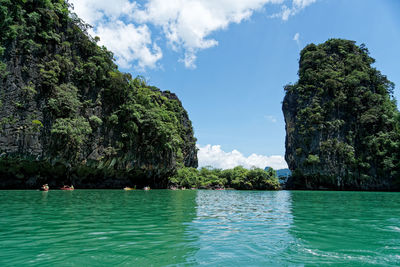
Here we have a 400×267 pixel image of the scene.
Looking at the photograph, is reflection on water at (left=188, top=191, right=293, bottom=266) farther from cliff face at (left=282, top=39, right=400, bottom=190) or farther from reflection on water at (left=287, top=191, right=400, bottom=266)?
cliff face at (left=282, top=39, right=400, bottom=190)

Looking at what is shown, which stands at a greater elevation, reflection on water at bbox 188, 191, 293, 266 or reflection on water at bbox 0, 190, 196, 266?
reflection on water at bbox 188, 191, 293, 266

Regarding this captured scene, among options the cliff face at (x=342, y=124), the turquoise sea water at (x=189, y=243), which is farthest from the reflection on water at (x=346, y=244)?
the cliff face at (x=342, y=124)

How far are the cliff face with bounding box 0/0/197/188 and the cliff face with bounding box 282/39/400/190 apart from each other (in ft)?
90.1

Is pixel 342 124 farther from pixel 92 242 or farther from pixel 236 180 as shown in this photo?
pixel 92 242

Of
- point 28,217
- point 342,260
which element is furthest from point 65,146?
point 342,260

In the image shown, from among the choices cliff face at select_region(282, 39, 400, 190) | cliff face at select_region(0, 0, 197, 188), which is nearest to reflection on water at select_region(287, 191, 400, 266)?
cliff face at select_region(0, 0, 197, 188)

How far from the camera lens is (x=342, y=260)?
3.77 m

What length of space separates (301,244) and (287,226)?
6.66 feet

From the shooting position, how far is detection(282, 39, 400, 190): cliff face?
4194cm

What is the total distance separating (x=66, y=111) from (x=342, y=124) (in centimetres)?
4571

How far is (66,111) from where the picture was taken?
25688 mm

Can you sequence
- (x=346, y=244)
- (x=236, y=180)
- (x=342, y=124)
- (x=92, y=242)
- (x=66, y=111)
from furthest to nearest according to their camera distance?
1. (x=236, y=180)
2. (x=342, y=124)
3. (x=66, y=111)
4. (x=346, y=244)
5. (x=92, y=242)

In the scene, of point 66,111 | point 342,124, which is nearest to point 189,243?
point 66,111

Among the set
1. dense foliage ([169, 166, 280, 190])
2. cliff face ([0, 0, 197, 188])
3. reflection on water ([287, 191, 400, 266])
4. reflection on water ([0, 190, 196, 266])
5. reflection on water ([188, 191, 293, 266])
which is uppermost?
cliff face ([0, 0, 197, 188])
